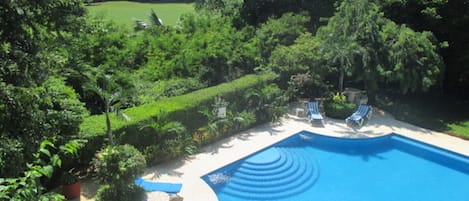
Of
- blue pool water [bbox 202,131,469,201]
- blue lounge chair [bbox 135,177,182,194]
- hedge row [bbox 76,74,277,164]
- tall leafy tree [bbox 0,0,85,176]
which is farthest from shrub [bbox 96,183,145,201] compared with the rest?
tall leafy tree [bbox 0,0,85,176]

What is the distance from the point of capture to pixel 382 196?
14.2m

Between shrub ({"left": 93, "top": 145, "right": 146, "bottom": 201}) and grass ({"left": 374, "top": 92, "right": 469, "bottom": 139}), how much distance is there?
46.1 feet

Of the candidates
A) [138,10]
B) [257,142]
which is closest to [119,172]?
[257,142]

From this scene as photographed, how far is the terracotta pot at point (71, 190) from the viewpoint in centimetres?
1213

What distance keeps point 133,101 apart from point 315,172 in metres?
7.64

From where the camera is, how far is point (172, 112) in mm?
15406

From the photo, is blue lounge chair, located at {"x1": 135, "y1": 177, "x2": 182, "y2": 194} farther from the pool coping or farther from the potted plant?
the potted plant

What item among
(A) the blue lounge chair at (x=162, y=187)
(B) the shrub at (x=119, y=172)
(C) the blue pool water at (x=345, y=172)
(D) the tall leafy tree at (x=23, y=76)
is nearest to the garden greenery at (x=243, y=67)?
(B) the shrub at (x=119, y=172)

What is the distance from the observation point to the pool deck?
13.7m

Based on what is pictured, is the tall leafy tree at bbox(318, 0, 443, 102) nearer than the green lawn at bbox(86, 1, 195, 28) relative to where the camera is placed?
Yes

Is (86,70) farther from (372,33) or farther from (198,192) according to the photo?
(372,33)

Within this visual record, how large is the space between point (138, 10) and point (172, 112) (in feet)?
121

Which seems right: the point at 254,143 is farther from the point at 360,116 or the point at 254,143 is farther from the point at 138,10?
the point at 138,10

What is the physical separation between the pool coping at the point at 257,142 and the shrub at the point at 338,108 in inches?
12.8
